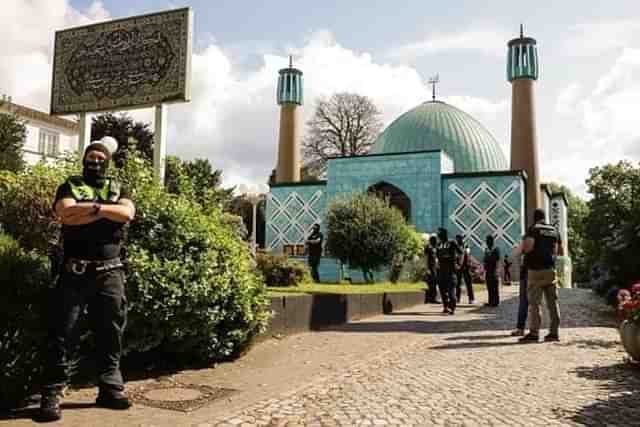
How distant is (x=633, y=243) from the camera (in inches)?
435

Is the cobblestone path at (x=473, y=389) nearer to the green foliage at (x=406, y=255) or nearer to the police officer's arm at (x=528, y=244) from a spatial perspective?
the police officer's arm at (x=528, y=244)

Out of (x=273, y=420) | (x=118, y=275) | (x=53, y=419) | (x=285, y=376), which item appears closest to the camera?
(x=53, y=419)

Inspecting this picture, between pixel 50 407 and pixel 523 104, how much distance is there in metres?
39.6

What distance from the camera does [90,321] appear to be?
4348 millimetres

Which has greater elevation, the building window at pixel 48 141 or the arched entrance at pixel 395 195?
the building window at pixel 48 141

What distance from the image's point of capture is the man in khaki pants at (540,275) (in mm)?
7840

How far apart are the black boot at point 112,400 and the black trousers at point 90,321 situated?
0.03 metres

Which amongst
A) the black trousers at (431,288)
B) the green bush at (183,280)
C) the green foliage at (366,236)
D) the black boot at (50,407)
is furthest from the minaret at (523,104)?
the black boot at (50,407)

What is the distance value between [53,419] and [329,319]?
626cm

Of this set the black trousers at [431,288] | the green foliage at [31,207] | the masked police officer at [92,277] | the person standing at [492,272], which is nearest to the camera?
the masked police officer at [92,277]

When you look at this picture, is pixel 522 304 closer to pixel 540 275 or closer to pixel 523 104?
pixel 540 275

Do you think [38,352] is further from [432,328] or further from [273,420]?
[432,328]

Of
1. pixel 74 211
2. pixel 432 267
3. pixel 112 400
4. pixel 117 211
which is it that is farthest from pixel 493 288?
pixel 74 211

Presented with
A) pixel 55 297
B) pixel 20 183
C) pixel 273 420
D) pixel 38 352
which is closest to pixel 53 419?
pixel 38 352
